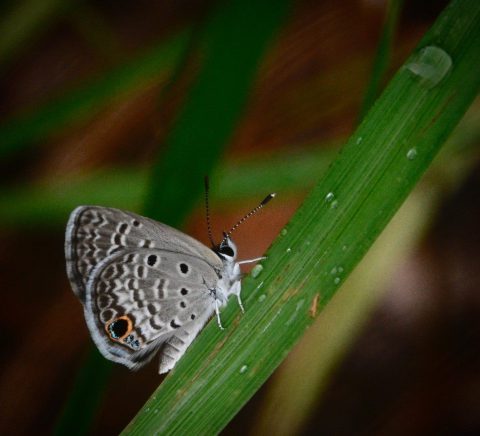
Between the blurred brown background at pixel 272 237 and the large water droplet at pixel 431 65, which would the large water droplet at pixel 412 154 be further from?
the blurred brown background at pixel 272 237

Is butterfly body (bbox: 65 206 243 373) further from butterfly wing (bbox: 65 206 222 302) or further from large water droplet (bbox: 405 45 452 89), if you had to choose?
large water droplet (bbox: 405 45 452 89)

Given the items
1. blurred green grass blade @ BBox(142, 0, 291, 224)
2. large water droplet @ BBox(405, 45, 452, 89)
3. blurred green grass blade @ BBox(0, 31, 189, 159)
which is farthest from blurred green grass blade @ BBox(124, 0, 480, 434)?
blurred green grass blade @ BBox(0, 31, 189, 159)

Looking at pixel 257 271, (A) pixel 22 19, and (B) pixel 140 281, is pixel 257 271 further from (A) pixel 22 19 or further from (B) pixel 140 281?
(A) pixel 22 19

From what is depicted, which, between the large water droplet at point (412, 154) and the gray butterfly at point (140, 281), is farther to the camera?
the gray butterfly at point (140, 281)

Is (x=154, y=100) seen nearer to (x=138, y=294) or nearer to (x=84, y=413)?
(x=138, y=294)

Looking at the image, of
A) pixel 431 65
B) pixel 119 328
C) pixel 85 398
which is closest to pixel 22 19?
pixel 119 328

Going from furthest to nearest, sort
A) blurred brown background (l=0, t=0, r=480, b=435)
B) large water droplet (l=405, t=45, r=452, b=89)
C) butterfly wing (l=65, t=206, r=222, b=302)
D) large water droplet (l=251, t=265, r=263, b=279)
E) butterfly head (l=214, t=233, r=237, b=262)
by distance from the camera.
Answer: blurred brown background (l=0, t=0, r=480, b=435) < butterfly head (l=214, t=233, r=237, b=262) < butterfly wing (l=65, t=206, r=222, b=302) < large water droplet (l=251, t=265, r=263, b=279) < large water droplet (l=405, t=45, r=452, b=89)

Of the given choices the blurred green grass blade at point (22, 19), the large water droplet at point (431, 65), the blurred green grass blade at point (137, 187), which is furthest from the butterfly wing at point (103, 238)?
the blurred green grass blade at point (22, 19)
